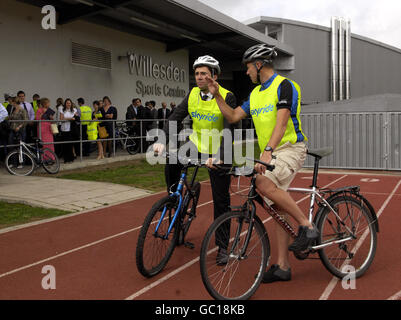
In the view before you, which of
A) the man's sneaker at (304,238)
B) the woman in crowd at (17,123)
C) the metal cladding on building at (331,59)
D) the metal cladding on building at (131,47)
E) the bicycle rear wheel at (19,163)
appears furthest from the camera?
the metal cladding on building at (331,59)

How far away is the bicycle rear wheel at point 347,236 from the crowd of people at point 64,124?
678 cm

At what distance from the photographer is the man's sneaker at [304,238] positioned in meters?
3.87

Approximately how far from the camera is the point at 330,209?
409 centimetres

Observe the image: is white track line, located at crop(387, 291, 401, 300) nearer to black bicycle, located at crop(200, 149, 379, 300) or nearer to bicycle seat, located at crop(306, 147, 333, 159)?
black bicycle, located at crop(200, 149, 379, 300)

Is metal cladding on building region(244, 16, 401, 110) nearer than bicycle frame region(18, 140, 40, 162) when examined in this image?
No

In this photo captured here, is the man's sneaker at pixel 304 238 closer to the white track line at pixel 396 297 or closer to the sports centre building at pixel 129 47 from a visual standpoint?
the white track line at pixel 396 297

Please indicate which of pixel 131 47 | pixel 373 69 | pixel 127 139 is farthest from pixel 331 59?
pixel 127 139

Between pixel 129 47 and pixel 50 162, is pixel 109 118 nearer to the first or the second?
pixel 50 162

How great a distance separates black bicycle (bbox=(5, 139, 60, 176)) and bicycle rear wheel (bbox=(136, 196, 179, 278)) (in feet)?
24.9

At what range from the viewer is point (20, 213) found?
727cm

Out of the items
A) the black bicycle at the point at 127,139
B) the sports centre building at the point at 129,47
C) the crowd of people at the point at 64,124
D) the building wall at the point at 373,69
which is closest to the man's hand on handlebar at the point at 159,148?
the crowd of people at the point at 64,124

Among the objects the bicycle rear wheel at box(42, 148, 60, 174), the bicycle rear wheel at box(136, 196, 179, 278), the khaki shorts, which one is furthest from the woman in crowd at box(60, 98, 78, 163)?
the khaki shorts

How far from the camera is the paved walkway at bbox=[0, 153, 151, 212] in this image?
8.01 meters
